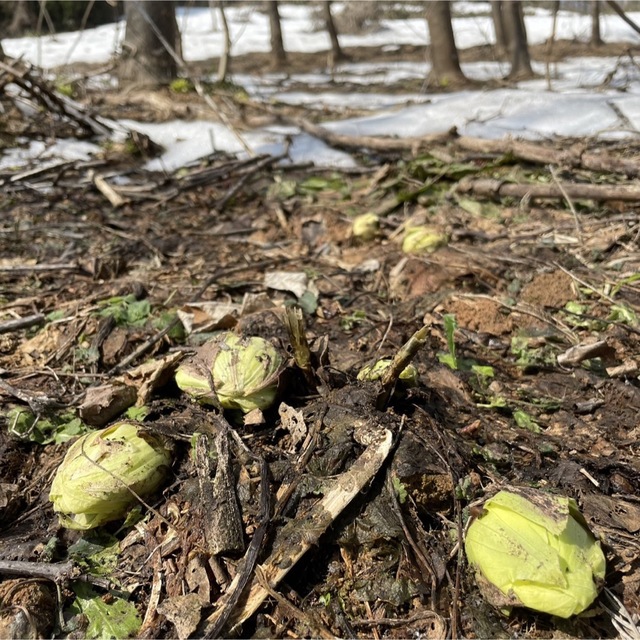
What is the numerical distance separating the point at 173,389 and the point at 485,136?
4.96 metres

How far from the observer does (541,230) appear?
12.3 ft

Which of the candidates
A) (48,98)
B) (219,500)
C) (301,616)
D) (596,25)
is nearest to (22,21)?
(48,98)

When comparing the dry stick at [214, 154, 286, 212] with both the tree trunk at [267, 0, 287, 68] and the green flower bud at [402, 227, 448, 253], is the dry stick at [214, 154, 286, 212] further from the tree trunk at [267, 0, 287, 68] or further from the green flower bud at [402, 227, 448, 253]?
the tree trunk at [267, 0, 287, 68]

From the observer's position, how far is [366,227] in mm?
3869

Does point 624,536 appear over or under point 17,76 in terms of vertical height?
under

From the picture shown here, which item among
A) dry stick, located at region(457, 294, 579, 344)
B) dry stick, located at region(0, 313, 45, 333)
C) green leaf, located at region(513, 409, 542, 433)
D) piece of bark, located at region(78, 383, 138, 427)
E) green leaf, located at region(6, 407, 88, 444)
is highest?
dry stick, located at region(0, 313, 45, 333)

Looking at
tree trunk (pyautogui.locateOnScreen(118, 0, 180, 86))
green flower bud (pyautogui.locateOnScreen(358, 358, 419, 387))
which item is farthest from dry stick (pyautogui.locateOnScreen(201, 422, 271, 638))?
tree trunk (pyautogui.locateOnScreen(118, 0, 180, 86))

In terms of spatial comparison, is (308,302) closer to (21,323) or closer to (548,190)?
(21,323)

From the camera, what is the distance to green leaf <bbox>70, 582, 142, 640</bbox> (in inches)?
56.9

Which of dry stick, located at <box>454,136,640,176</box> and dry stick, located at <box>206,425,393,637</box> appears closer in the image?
dry stick, located at <box>206,425,393,637</box>

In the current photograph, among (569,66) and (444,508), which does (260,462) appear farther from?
(569,66)

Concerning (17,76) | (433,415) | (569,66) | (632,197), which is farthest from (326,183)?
(569,66)

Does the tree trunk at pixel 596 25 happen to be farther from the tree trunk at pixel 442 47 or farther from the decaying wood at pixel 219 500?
the decaying wood at pixel 219 500

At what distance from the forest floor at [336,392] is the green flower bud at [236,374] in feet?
0.29
